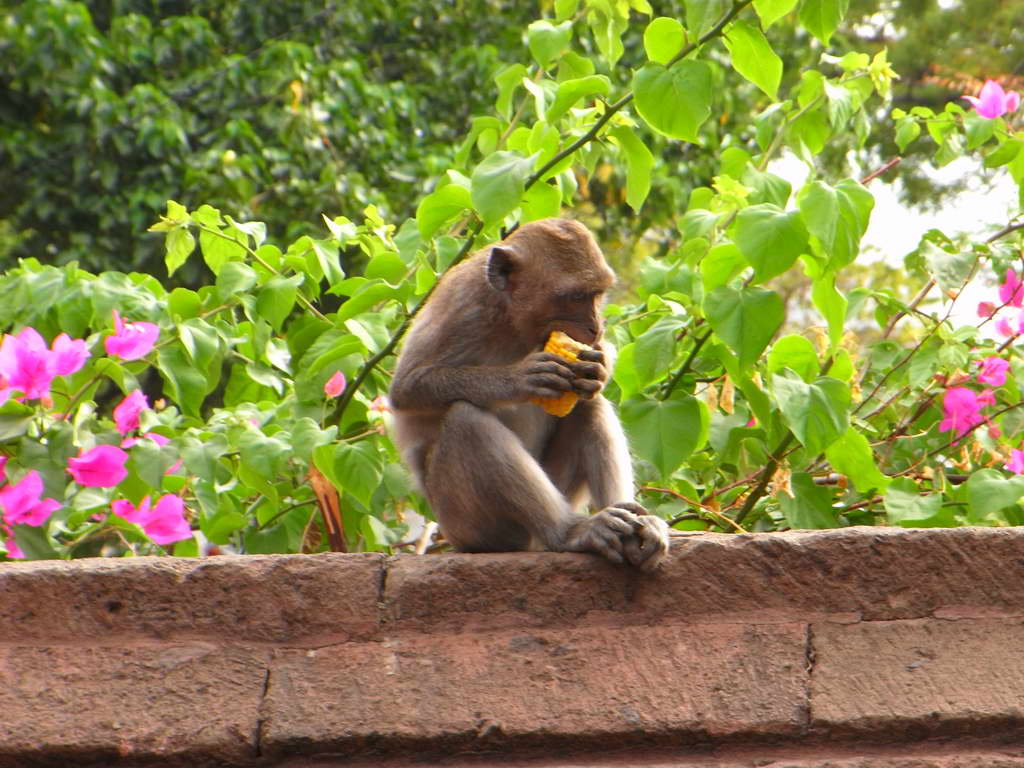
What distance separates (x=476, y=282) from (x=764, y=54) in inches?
39.8

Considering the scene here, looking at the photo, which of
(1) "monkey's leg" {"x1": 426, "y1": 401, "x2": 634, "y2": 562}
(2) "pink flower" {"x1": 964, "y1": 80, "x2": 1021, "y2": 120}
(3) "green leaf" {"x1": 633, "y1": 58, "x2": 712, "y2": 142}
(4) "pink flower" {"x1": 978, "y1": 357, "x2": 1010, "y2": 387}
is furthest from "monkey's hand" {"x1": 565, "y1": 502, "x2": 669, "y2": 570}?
(2) "pink flower" {"x1": 964, "y1": 80, "x2": 1021, "y2": 120}

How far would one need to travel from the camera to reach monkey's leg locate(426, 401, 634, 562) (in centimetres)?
345

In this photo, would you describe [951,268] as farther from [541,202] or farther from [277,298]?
[277,298]

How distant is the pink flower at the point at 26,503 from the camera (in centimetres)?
375

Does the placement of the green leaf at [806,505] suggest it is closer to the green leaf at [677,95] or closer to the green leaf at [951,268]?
the green leaf at [951,268]

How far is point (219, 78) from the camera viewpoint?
1222cm

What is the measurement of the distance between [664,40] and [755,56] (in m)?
0.25

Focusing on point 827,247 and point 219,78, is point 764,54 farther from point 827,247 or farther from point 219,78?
point 219,78

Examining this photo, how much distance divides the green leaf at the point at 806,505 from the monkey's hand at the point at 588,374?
76cm

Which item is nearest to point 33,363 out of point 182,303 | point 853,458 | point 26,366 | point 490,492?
point 26,366

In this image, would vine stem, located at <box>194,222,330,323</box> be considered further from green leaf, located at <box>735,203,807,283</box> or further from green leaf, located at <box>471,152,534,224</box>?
green leaf, located at <box>735,203,807,283</box>

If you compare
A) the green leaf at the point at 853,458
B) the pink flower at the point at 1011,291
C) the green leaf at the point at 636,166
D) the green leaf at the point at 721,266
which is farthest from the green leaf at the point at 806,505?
the pink flower at the point at 1011,291

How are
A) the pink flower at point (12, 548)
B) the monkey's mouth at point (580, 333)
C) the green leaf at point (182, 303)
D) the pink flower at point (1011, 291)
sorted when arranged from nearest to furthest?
the pink flower at point (12, 548) → the monkey's mouth at point (580, 333) → the green leaf at point (182, 303) → the pink flower at point (1011, 291)

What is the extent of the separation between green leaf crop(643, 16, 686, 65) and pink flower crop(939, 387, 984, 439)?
1.36 metres
